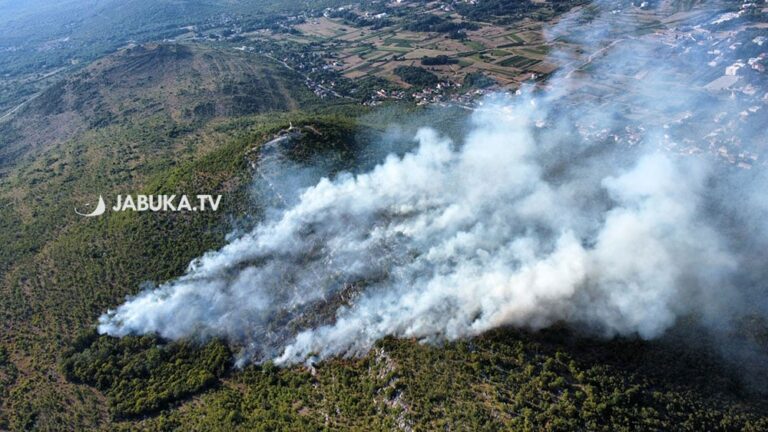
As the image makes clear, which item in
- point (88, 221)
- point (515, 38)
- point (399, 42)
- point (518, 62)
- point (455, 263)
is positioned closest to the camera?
point (455, 263)

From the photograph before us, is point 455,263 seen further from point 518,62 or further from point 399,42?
point 399,42

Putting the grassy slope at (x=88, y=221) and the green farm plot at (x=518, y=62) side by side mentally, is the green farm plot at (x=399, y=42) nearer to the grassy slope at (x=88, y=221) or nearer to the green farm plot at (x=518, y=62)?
the green farm plot at (x=518, y=62)

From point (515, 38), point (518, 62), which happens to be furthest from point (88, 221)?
point (515, 38)

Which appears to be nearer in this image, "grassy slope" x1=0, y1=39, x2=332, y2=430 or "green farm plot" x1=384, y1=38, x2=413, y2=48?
"grassy slope" x1=0, y1=39, x2=332, y2=430

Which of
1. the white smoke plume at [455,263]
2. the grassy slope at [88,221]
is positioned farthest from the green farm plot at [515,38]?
the white smoke plume at [455,263]

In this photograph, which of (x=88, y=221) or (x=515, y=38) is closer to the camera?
(x=88, y=221)

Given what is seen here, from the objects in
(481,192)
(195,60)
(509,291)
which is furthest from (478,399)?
(195,60)

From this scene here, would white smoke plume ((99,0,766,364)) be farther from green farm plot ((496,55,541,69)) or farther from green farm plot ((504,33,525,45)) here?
green farm plot ((504,33,525,45))

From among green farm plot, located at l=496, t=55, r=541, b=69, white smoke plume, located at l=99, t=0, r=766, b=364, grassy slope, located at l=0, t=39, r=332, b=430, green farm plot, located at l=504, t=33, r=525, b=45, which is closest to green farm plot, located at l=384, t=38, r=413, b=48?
green farm plot, located at l=504, t=33, r=525, b=45

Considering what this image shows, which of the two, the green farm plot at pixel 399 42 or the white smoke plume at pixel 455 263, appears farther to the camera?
the green farm plot at pixel 399 42
